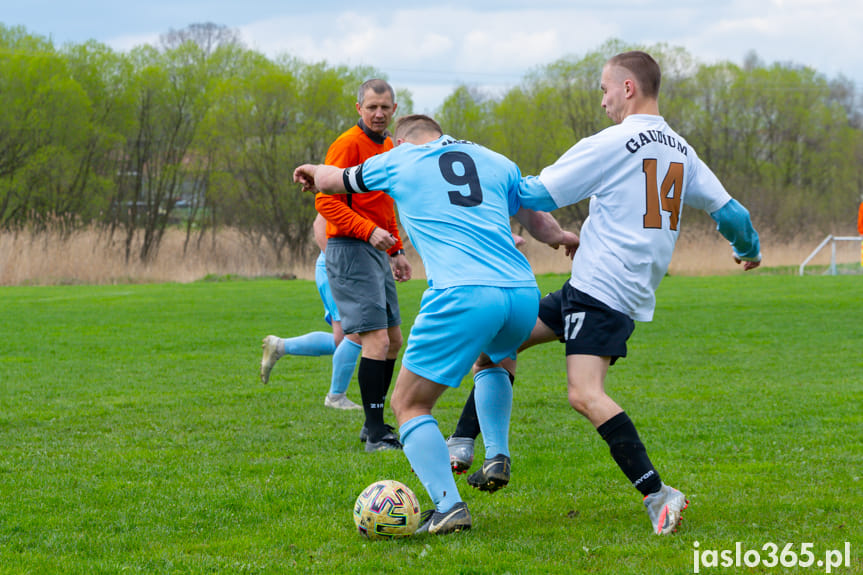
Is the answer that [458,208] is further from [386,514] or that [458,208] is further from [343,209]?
[343,209]

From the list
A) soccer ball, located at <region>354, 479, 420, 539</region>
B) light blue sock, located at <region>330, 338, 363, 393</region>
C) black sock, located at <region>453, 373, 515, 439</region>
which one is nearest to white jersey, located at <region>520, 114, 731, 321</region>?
black sock, located at <region>453, 373, 515, 439</region>

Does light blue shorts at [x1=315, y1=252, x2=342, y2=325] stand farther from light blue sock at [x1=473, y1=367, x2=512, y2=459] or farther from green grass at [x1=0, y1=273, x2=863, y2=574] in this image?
light blue sock at [x1=473, y1=367, x2=512, y2=459]

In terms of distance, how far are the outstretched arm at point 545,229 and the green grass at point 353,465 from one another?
4.13 ft

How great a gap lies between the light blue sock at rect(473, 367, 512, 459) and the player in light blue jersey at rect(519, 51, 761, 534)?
19.7 inches

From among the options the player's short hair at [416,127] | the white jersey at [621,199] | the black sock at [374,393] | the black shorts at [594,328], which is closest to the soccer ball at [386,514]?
the black shorts at [594,328]

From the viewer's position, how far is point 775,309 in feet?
54.5

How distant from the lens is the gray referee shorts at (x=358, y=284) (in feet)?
20.0

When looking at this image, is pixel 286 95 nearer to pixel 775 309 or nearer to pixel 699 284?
pixel 699 284

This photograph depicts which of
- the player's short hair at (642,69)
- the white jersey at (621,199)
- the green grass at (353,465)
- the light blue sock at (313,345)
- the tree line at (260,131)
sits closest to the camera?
the green grass at (353,465)

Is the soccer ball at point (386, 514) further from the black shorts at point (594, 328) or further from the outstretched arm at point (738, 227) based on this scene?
the outstretched arm at point (738, 227)

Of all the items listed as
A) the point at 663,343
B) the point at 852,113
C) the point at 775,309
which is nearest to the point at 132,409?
the point at 663,343

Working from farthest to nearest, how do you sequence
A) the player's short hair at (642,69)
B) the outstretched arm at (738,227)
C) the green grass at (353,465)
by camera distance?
the outstretched arm at (738,227), the player's short hair at (642,69), the green grass at (353,465)

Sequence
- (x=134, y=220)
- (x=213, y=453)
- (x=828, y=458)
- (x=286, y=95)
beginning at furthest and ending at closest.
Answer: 1. (x=134, y=220)
2. (x=286, y=95)
3. (x=213, y=453)
4. (x=828, y=458)

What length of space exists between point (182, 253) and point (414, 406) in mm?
33018
